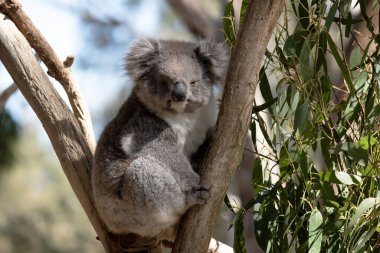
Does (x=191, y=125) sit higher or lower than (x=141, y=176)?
higher

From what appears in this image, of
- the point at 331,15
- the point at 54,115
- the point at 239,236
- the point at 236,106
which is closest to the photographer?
the point at 236,106

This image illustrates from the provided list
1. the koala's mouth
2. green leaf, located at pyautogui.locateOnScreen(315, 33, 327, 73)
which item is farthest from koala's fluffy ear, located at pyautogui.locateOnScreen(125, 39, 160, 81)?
green leaf, located at pyautogui.locateOnScreen(315, 33, 327, 73)

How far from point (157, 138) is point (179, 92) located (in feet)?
0.84

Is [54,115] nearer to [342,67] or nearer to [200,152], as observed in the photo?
[200,152]

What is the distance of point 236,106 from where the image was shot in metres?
2.76

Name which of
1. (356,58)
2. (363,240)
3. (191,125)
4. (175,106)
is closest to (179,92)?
(175,106)

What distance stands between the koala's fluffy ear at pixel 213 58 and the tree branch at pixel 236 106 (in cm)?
71

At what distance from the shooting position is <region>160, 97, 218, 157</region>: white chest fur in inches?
132

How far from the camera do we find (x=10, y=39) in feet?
11.2

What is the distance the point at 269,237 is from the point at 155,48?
1.18m

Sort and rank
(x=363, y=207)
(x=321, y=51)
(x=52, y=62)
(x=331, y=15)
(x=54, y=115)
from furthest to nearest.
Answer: (x=52, y=62) < (x=54, y=115) < (x=321, y=51) < (x=331, y=15) < (x=363, y=207)

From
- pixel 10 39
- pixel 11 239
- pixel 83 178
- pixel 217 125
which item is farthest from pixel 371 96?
pixel 11 239

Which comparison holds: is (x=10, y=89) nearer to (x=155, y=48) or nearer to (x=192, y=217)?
(x=155, y=48)

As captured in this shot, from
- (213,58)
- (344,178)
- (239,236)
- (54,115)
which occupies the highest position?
(213,58)
